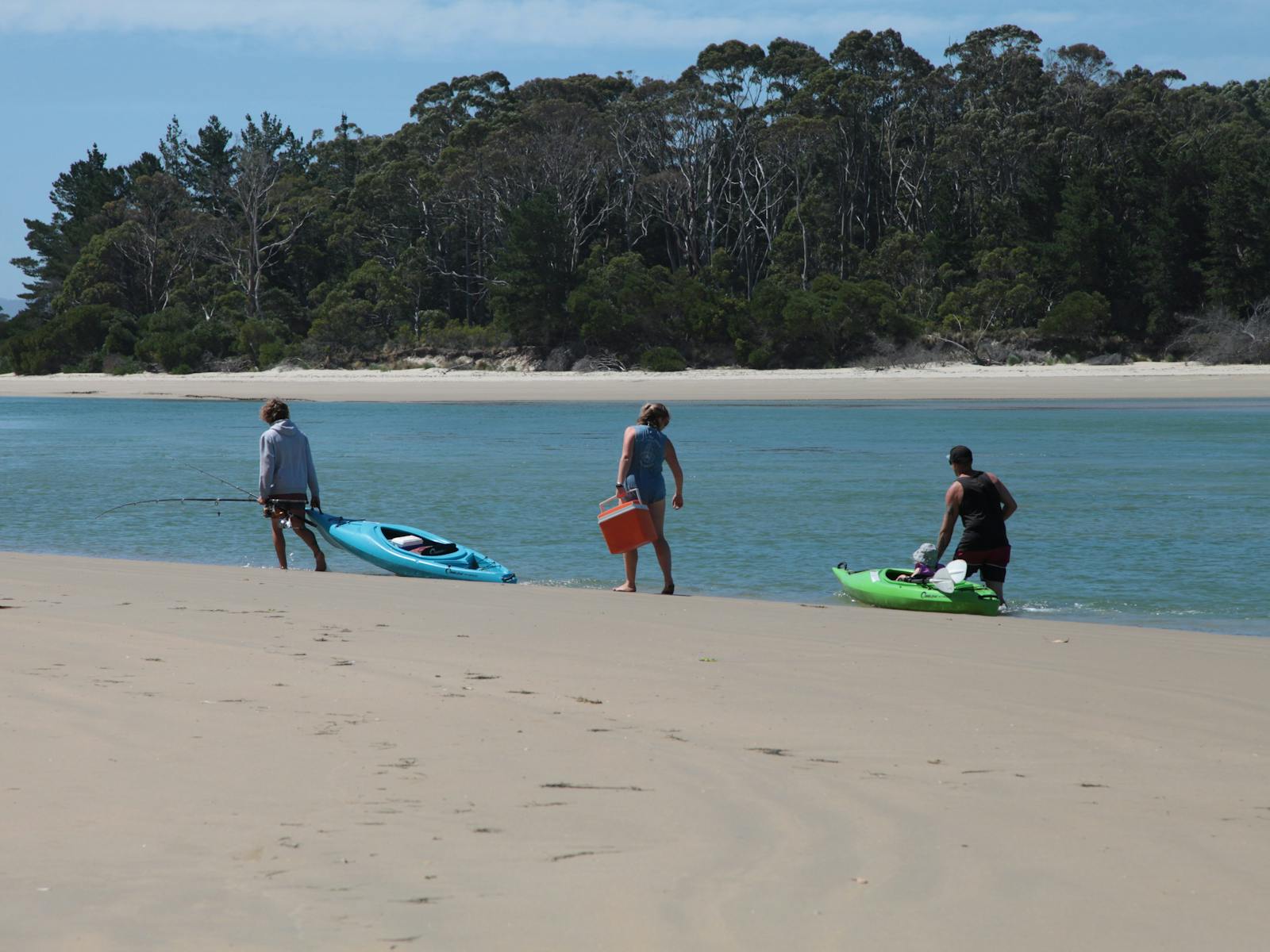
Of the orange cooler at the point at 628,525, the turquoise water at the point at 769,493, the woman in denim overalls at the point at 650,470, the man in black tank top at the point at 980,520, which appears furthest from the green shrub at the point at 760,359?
the man in black tank top at the point at 980,520

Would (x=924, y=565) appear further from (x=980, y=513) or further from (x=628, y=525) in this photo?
(x=628, y=525)

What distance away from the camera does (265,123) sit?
→ 252ft

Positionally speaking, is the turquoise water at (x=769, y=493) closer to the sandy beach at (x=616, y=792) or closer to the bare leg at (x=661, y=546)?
the bare leg at (x=661, y=546)

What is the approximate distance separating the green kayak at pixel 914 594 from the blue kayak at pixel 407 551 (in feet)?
8.79

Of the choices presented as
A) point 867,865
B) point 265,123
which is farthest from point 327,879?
point 265,123

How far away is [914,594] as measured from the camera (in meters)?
9.08

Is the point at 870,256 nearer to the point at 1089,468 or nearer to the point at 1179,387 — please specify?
the point at 1179,387

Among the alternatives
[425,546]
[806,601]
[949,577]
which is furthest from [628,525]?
[949,577]

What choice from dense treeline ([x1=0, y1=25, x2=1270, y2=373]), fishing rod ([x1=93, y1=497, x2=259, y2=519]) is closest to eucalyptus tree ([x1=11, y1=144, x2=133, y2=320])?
dense treeline ([x1=0, y1=25, x2=1270, y2=373])

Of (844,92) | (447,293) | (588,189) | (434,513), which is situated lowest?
(434,513)

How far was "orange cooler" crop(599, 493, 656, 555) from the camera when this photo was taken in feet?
31.2

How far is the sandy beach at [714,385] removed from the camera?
39.9 meters

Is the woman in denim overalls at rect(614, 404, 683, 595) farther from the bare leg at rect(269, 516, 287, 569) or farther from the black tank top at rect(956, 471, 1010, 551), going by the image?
the bare leg at rect(269, 516, 287, 569)

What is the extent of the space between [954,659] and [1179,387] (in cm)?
3675
